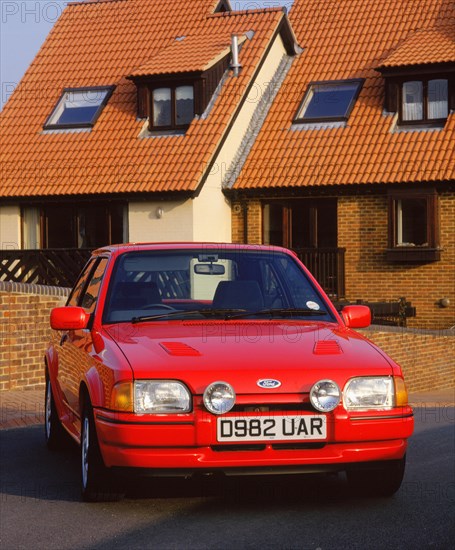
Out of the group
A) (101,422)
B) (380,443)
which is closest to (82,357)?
(101,422)

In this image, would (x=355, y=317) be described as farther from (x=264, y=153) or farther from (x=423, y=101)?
(x=264, y=153)

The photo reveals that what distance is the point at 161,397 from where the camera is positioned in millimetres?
6730

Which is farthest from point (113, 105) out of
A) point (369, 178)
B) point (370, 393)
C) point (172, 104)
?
point (370, 393)

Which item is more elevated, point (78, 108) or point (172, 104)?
point (78, 108)

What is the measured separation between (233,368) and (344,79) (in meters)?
23.9

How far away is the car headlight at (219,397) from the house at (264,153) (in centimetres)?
1995

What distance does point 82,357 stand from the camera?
25.8 ft

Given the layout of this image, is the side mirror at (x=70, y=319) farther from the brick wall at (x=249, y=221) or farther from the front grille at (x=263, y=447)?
the brick wall at (x=249, y=221)

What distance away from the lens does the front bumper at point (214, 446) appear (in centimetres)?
665

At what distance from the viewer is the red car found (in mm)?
6672

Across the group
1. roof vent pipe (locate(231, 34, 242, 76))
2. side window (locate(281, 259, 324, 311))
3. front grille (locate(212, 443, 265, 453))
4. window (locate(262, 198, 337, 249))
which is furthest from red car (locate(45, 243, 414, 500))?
roof vent pipe (locate(231, 34, 242, 76))

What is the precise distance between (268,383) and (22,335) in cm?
893

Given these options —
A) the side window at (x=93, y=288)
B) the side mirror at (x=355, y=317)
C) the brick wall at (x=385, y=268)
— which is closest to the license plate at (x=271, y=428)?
the side mirror at (x=355, y=317)

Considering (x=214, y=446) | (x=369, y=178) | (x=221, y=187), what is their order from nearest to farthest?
(x=214, y=446), (x=369, y=178), (x=221, y=187)
